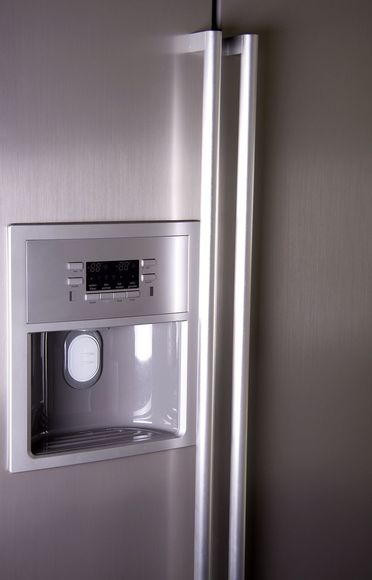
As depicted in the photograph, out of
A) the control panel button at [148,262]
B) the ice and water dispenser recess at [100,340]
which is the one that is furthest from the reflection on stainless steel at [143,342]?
the control panel button at [148,262]

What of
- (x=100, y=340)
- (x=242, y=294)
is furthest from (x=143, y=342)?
(x=242, y=294)

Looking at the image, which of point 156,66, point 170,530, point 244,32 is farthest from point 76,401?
point 244,32

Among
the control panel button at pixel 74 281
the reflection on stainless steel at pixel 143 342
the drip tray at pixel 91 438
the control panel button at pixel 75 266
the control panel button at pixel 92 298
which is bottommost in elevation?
the drip tray at pixel 91 438

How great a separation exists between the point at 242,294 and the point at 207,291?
60 millimetres

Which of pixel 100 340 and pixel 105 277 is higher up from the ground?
pixel 105 277

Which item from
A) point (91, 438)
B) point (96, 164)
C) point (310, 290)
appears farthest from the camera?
point (310, 290)

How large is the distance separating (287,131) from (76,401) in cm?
54

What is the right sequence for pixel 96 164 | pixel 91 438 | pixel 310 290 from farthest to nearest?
pixel 310 290, pixel 91 438, pixel 96 164

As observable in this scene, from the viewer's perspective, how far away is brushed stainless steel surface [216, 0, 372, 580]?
1.26 m

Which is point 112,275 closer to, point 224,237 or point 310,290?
point 224,237

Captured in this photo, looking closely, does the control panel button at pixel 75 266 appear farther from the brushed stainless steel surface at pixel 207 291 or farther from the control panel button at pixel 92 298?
the brushed stainless steel surface at pixel 207 291

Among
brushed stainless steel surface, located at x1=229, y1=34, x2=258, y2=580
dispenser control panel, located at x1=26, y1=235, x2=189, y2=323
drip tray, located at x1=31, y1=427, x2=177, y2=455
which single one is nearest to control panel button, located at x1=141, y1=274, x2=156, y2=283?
dispenser control panel, located at x1=26, y1=235, x2=189, y2=323

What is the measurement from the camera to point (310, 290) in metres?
1.34

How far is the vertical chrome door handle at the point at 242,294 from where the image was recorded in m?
1.19
